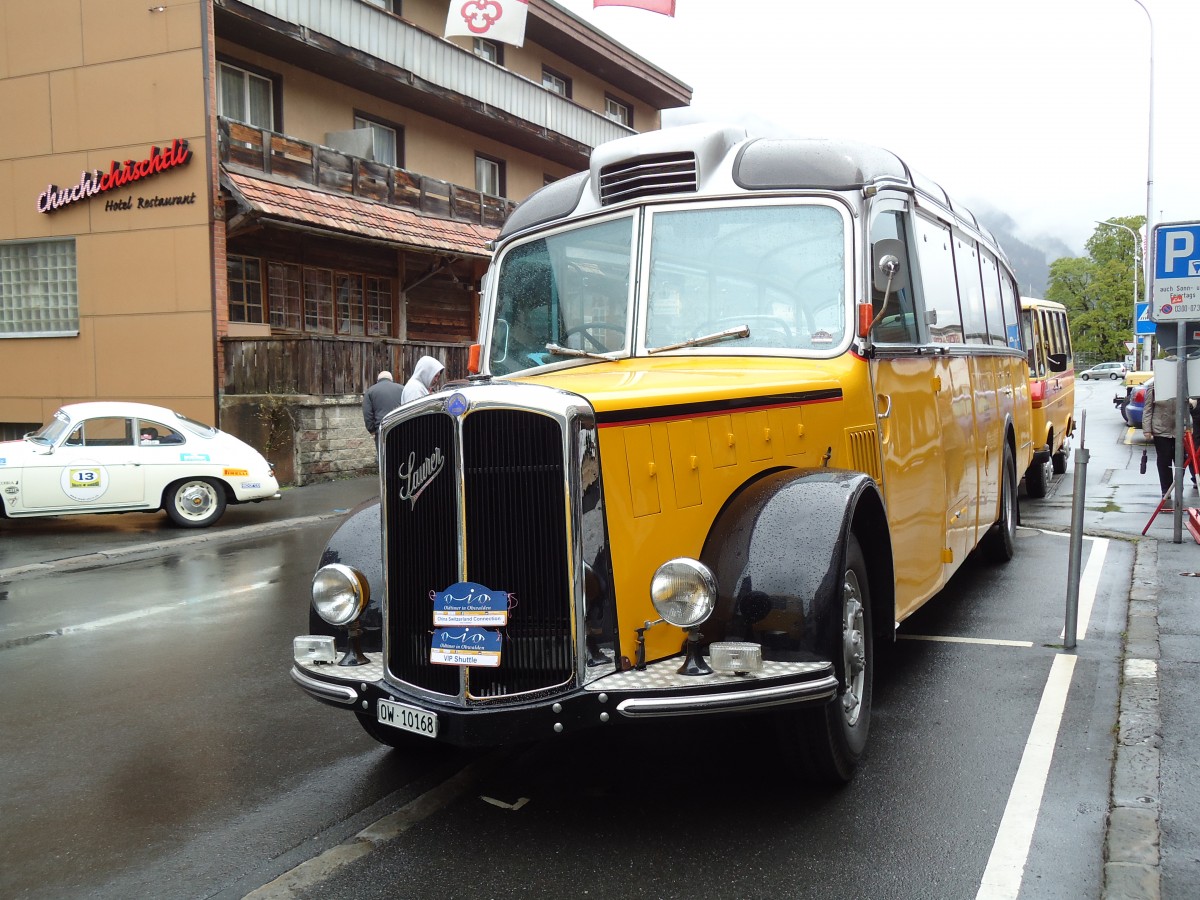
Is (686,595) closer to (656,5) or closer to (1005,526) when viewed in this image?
(1005,526)

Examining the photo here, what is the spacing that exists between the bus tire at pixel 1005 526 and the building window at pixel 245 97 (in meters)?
14.2

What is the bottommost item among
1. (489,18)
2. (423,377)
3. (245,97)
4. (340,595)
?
(340,595)

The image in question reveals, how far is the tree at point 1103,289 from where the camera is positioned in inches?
3642

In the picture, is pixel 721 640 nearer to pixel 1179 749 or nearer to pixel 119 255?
pixel 1179 749

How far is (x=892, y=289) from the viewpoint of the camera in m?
4.91

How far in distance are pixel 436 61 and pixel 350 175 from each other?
357 centimetres

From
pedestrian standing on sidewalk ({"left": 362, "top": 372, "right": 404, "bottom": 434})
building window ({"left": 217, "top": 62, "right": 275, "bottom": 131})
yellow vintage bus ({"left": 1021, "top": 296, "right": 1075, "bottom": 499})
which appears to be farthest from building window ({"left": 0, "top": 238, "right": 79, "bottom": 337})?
yellow vintage bus ({"left": 1021, "top": 296, "right": 1075, "bottom": 499})

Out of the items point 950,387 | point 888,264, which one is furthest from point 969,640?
point 888,264

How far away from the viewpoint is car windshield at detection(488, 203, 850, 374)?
491 cm

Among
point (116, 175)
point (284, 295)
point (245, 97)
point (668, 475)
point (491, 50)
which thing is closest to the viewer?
point (668, 475)

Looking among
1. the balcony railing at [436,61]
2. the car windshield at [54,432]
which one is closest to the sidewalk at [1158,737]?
the car windshield at [54,432]

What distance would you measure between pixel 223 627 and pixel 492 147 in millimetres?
20018

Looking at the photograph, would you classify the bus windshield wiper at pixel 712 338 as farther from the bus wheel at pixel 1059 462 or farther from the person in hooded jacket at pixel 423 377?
the bus wheel at pixel 1059 462

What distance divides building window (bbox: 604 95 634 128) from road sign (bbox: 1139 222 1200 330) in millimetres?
23199
